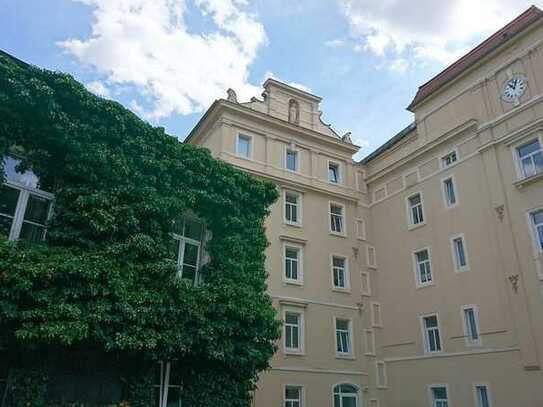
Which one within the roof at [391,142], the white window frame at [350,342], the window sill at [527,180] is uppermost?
the roof at [391,142]

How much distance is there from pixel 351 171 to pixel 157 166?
51.7ft

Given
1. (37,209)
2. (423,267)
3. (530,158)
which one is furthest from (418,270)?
(37,209)

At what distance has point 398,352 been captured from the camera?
75.9ft

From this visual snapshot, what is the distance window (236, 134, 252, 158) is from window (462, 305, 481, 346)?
12622 mm

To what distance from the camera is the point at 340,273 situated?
81.5 feet

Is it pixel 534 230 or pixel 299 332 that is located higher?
pixel 534 230

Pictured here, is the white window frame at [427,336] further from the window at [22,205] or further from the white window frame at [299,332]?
the window at [22,205]

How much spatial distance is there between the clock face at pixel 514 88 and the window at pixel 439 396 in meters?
13.2

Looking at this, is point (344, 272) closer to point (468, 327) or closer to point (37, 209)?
point (468, 327)

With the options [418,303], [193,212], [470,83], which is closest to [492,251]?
[418,303]

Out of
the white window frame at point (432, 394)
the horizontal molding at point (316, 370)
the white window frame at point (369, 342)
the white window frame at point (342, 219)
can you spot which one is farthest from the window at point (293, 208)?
the white window frame at point (432, 394)

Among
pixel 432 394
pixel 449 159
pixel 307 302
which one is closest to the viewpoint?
pixel 432 394

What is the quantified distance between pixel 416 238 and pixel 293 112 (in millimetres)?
9780

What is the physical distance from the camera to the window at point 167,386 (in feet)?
44.0
